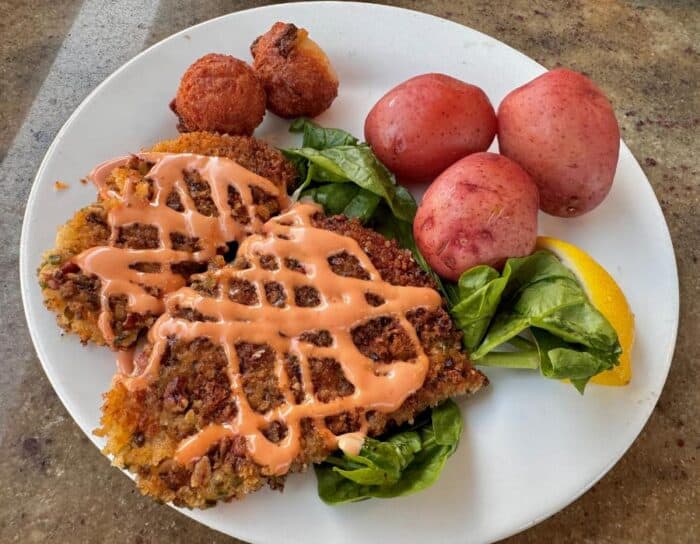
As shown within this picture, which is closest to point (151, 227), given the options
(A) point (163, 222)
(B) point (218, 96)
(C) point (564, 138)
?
(A) point (163, 222)

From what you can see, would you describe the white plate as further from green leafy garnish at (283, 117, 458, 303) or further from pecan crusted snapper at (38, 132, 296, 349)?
green leafy garnish at (283, 117, 458, 303)

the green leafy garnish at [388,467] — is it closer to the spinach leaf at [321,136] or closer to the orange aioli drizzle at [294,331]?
the orange aioli drizzle at [294,331]

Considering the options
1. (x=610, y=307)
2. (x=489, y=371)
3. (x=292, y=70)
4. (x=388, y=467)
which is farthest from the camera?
(x=292, y=70)

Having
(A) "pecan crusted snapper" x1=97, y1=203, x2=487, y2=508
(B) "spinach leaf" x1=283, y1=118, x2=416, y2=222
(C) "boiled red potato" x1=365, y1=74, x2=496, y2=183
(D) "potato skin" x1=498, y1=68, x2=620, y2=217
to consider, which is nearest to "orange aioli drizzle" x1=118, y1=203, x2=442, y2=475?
(A) "pecan crusted snapper" x1=97, y1=203, x2=487, y2=508

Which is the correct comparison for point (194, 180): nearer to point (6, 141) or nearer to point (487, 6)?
point (6, 141)

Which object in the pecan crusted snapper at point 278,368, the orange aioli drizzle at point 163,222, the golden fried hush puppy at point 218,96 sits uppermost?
the golden fried hush puppy at point 218,96

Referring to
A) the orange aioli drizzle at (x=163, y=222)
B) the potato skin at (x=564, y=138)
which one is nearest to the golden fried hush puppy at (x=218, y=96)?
the orange aioli drizzle at (x=163, y=222)

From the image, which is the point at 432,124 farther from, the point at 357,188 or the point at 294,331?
the point at 294,331
